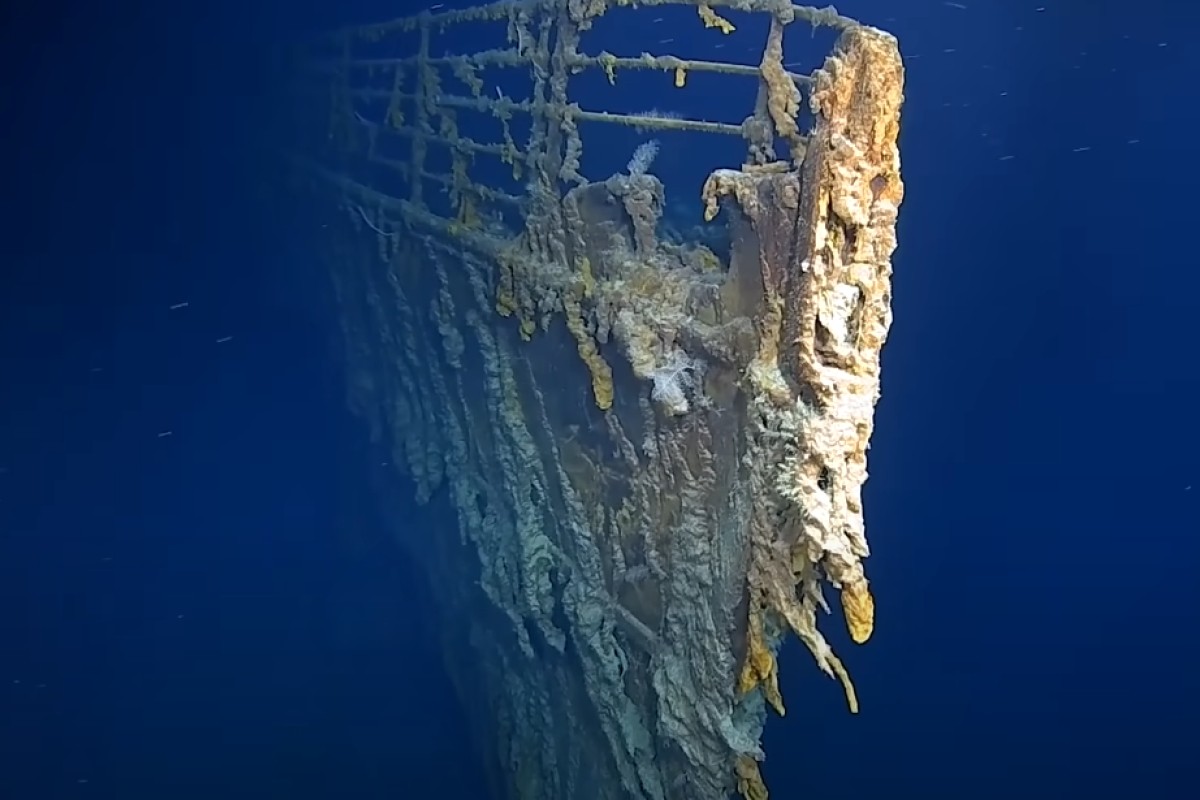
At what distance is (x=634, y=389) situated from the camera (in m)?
2.63

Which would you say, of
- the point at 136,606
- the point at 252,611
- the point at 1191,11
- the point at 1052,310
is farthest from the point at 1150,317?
the point at 136,606

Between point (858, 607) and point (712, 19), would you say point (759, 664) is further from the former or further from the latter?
point (712, 19)

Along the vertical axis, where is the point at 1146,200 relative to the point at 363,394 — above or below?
above

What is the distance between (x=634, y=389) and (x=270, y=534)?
428cm

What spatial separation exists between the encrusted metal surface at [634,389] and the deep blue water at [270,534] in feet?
4.21

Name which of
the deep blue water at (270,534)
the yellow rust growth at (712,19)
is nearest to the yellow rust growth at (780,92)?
the yellow rust growth at (712,19)

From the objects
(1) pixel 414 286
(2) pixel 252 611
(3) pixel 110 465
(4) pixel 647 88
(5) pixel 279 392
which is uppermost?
(4) pixel 647 88

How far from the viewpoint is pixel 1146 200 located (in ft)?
32.7

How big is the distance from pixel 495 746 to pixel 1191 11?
959 cm

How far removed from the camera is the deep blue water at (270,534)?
5316mm

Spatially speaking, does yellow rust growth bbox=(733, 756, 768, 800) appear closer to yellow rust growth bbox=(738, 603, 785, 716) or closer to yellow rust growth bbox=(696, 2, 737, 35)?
yellow rust growth bbox=(738, 603, 785, 716)

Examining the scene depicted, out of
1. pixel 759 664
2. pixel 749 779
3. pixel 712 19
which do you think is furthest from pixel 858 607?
pixel 712 19

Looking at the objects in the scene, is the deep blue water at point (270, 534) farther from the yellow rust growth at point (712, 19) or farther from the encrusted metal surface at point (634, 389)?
the yellow rust growth at point (712, 19)

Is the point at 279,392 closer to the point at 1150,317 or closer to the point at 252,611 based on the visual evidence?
the point at 252,611
